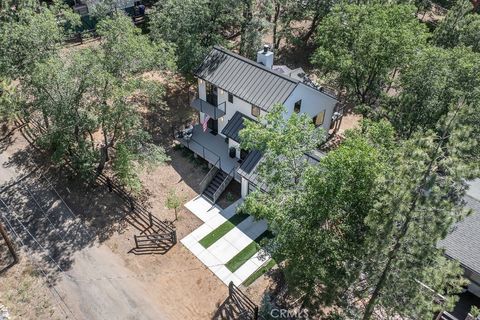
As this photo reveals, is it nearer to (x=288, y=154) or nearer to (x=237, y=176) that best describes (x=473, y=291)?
(x=288, y=154)

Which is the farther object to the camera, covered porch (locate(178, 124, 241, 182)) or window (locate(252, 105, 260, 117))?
covered porch (locate(178, 124, 241, 182))

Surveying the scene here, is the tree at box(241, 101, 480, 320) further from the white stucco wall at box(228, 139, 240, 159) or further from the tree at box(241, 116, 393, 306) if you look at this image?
the white stucco wall at box(228, 139, 240, 159)

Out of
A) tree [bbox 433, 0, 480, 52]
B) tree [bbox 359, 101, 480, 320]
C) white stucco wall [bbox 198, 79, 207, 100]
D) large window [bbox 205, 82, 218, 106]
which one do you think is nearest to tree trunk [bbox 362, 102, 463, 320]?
tree [bbox 359, 101, 480, 320]

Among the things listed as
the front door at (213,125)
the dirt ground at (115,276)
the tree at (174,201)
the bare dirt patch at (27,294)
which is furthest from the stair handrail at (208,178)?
the bare dirt patch at (27,294)

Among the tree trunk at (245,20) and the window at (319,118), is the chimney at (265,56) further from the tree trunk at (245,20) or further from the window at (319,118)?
the window at (319,118)

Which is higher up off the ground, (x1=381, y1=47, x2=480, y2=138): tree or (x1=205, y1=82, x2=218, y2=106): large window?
(x1=381, y1=47, x2=480, y2=138): tree

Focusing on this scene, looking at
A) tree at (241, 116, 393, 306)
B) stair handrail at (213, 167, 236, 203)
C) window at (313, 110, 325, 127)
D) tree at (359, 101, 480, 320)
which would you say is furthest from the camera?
window at (313, 110, 325, 127)
